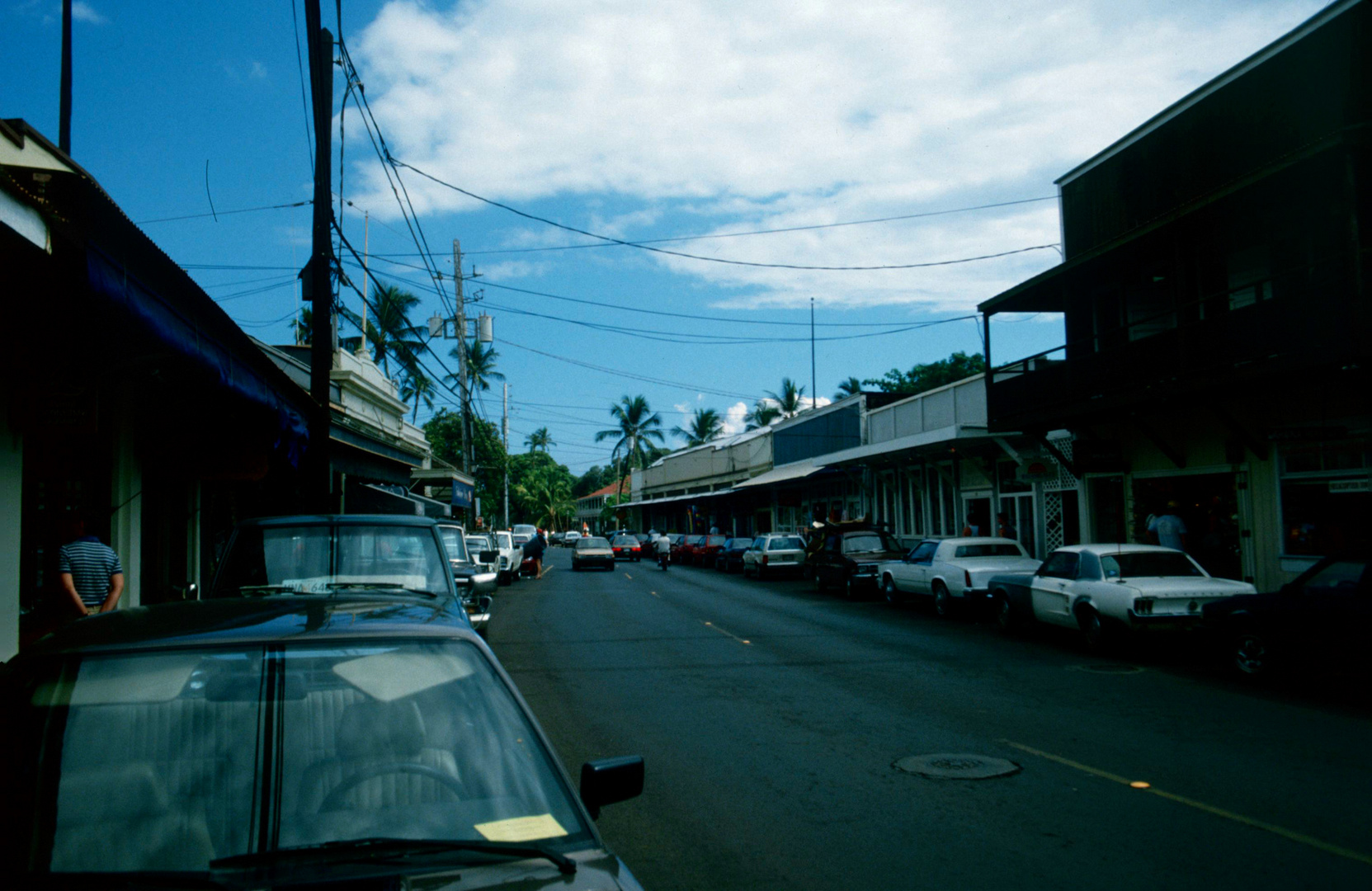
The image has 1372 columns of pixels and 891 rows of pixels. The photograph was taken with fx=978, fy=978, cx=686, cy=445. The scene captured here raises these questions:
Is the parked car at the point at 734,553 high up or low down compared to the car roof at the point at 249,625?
down

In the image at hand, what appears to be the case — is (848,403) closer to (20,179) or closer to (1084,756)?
(1084,756)

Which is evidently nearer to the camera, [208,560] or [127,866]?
[127,866]

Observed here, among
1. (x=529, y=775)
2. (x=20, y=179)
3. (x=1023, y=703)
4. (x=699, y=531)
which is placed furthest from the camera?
(x=699, y=531)

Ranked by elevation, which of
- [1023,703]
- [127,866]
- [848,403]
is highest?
[848,403]

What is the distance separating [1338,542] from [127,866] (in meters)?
16.6

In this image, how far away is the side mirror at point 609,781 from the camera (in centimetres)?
302

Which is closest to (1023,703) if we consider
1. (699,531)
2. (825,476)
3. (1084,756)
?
(1084,756)

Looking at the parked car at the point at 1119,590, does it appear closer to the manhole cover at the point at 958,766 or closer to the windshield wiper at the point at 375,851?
the manhole cover at the point at 958,766

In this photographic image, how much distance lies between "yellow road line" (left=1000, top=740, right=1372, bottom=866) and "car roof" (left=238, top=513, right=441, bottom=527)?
17.6 ft

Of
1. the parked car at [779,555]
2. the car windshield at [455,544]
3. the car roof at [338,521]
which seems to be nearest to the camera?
the car roof at [338,521]

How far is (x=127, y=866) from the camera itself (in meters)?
2.48

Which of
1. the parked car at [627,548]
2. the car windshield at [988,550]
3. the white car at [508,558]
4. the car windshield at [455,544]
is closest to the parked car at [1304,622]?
the car windshield at [988,550]

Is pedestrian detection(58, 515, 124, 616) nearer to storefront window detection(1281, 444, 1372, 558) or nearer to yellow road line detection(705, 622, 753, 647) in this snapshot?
yellow road line detection(705, 622, 753, 647)

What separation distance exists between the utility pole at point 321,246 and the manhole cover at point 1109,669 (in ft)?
31.3
